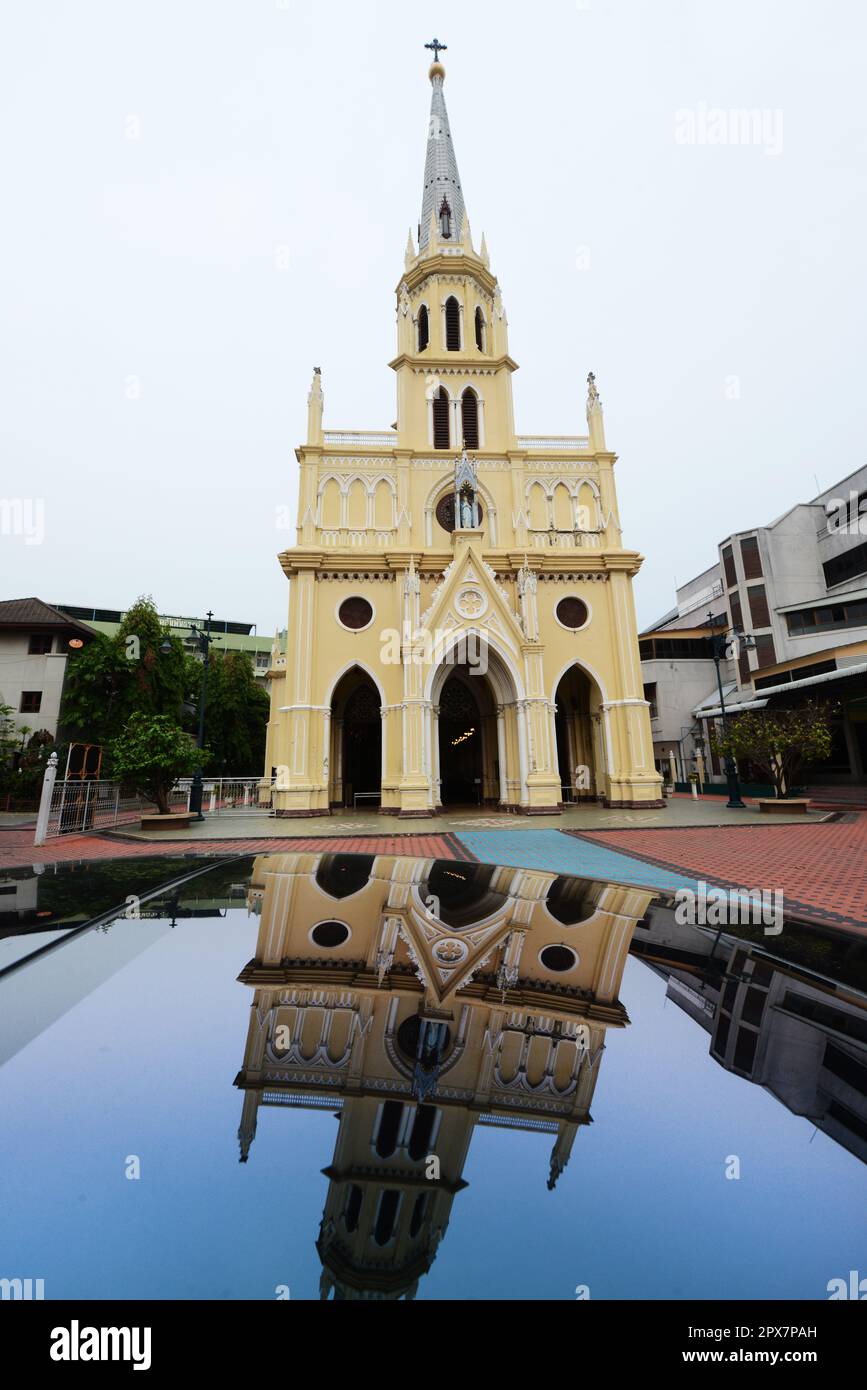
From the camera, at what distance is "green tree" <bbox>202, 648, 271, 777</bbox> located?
1305 inches

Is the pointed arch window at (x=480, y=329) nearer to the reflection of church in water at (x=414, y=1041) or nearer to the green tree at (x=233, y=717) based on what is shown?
the green tree at (x=233, y=717)

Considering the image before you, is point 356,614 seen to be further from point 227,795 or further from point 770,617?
point 770,617

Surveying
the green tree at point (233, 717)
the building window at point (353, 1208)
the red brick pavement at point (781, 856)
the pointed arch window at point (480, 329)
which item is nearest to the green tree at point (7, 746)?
the green tree at point (233, 717)

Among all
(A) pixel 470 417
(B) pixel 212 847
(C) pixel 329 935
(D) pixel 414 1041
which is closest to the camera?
(D) pixel 414 1041

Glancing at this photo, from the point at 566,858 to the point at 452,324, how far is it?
83.9 feet

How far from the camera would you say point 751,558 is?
3278 centimetres

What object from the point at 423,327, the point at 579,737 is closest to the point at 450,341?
the point at 423,327

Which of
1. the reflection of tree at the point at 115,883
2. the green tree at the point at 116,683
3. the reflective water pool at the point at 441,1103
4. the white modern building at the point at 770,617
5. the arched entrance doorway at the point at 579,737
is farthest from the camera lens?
the white modern building at the point at 770,617

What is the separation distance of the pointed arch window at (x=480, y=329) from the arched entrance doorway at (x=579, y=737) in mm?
16303

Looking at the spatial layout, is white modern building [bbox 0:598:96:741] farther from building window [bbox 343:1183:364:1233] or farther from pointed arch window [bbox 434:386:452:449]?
building window [bbox 343:1183:364:1233]

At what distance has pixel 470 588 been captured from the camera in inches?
771

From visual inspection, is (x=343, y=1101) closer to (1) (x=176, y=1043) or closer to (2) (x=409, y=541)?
(1) (x=176, y=1043)

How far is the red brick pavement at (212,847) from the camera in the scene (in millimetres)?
9625

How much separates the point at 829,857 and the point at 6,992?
10.4m
